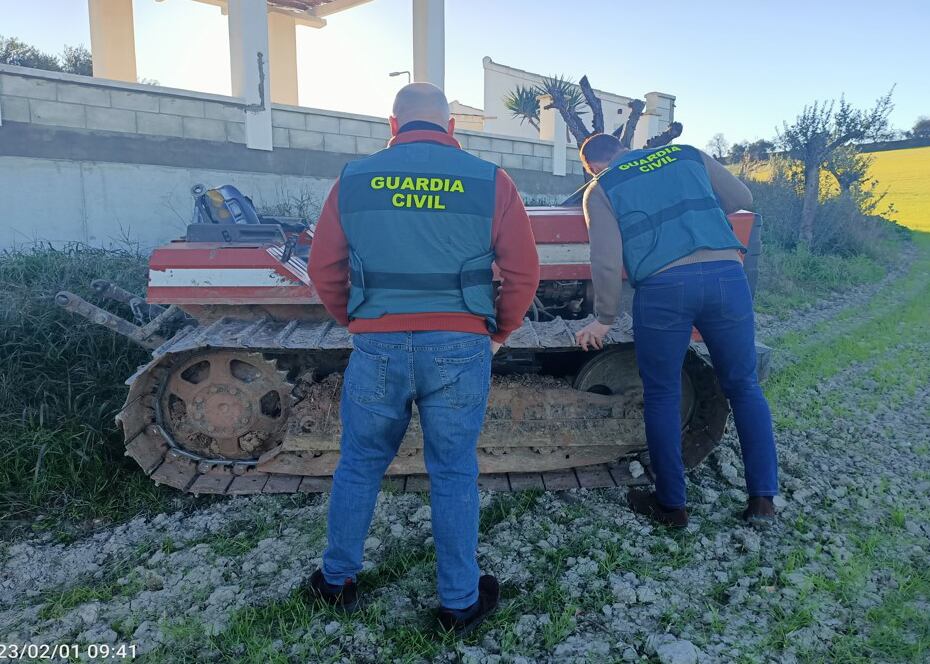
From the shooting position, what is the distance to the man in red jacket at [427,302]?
227 centimetres

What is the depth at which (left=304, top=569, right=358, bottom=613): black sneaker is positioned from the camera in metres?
2.56

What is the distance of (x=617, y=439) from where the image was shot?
149 inches

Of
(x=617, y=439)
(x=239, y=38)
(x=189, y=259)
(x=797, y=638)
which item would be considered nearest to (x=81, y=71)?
(x=239, y=38)

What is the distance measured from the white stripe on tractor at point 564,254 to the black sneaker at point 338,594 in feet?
6.69

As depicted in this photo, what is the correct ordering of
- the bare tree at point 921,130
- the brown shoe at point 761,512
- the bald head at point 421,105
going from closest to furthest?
the bald head at point 421,105 < the brown shoe at point 761,512 < the bare tree at point 921,130

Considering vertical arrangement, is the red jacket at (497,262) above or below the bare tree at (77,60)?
below

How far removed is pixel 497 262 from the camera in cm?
245

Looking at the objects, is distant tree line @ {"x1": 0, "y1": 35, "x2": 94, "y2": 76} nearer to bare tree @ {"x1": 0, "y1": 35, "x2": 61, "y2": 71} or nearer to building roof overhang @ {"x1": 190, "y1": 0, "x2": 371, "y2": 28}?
bare tree @ {"x1": 0, "y1": 35, "x2": 61, "y2": 71}

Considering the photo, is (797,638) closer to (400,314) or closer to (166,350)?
(400,314)

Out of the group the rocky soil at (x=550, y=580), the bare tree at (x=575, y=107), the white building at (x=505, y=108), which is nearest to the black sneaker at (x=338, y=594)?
the rocky soil at (x=550, y=580)

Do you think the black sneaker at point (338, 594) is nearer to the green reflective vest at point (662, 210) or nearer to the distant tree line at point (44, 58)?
the green reflective vest at point (662, 210)

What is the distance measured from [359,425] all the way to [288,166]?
6767 millimetres

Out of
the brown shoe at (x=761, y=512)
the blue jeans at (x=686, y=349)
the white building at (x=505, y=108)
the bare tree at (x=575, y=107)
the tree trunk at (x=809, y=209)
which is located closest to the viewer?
the blue jeans at (x=686, y=349)

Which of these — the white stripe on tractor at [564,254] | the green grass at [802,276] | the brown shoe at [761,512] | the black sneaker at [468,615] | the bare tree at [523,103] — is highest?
the bare tree at [523,103]
